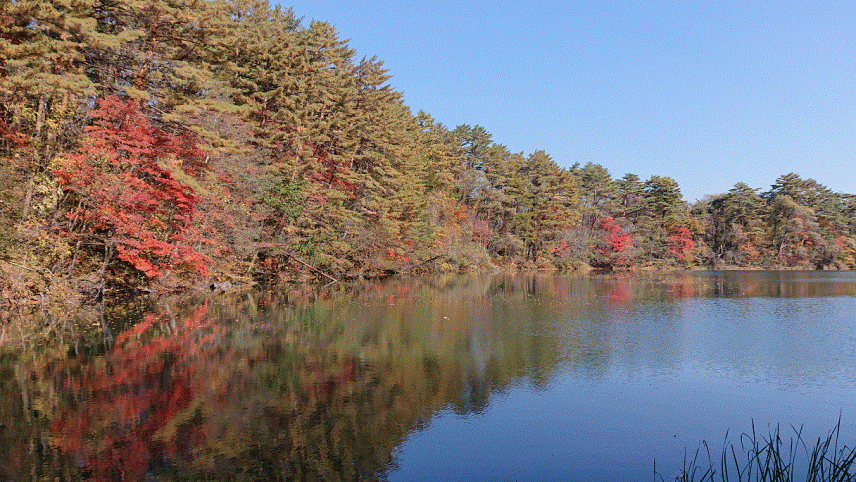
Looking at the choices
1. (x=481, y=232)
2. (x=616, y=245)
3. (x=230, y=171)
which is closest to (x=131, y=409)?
(x=230, y=171)

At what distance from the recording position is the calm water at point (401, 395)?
6.51 metres

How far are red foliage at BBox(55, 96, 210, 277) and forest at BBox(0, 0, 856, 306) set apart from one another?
82 millimetres

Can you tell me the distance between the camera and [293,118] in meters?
28.8

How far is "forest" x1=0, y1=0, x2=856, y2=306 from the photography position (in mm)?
16344

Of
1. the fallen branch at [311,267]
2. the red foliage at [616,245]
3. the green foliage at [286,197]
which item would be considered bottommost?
the fallen branch at [311,267]

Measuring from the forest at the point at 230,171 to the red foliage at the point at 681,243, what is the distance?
3872mm

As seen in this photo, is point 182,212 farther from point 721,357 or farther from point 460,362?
point 721,357

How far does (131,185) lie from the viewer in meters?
18.8

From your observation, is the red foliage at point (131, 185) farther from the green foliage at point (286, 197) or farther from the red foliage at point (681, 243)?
the red foliage at point (681, 243)

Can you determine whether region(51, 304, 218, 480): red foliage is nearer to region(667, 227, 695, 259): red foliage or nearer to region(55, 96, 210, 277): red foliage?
region(55, 96, 210, 277): red foliage

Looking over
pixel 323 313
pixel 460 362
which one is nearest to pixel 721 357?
pixel 460 362

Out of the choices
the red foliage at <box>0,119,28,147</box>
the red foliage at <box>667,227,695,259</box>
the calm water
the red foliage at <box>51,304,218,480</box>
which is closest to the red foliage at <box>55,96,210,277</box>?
the red foliage at <box>0,119,28,147</box>

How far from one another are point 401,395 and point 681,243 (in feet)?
222

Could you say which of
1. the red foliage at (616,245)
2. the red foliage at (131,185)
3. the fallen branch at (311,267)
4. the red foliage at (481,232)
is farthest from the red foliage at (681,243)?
the red foliage at (131,185)
